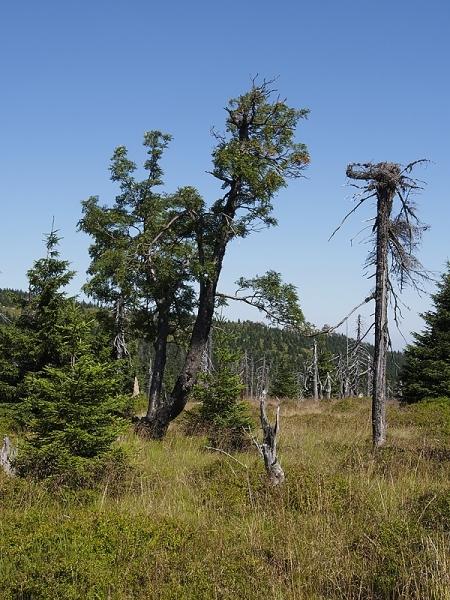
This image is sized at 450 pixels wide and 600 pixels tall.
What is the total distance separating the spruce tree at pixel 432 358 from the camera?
24.1 m

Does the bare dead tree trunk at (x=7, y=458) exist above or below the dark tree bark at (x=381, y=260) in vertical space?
below

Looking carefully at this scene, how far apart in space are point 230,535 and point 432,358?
882 inches

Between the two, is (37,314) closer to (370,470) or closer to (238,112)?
(238,112)

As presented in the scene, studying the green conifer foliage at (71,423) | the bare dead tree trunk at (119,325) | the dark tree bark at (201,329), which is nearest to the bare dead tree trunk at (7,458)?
the green conifer foliage at (71,423)

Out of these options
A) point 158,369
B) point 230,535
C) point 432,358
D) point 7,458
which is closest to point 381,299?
point 230,535

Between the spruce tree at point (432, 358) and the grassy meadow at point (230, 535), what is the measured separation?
54.7 ft

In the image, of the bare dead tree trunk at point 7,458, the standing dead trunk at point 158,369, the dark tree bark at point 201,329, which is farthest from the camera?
the standing dead trunk at point 158,369

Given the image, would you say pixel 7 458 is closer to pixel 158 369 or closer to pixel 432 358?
pixel 158 369

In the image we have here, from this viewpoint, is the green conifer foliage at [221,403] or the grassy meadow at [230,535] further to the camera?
the green conifer foliage at [221,403]

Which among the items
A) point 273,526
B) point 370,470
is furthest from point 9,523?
point 370,470

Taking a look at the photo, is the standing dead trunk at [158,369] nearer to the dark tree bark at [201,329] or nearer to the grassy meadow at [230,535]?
the dark tree bark at [201,329]

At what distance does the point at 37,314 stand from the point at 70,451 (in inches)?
363

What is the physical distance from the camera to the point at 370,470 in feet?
26.0

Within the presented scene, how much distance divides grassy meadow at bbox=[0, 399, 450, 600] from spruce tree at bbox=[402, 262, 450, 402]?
1667 centimetres
